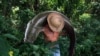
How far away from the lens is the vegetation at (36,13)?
104 inches

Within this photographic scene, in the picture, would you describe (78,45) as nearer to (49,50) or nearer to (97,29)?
(97,29)

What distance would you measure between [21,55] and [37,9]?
5.32 metres

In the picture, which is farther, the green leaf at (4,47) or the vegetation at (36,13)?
the vegetation at (36,13)

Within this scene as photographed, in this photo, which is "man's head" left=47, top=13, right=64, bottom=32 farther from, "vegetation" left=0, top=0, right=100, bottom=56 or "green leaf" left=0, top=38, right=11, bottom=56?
"green leaf" left=0, top=38, right=11, bottom=56

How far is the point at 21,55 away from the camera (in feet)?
8.24

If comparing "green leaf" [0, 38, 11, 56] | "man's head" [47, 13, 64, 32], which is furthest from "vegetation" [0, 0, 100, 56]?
"man's head" [47, 13, 64, 32]

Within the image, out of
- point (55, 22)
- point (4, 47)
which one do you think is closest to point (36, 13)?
point (55, 22)

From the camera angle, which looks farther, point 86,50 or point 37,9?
point 37,9

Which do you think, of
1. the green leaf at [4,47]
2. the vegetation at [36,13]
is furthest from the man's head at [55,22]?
the green leaf at [4,47]

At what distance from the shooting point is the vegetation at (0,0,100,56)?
263 cm

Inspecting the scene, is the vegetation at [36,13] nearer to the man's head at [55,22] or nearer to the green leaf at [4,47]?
the green leaf at [4,47]

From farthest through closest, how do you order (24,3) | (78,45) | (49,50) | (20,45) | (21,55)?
(24,3) < (78,45) < (20,45) < (21,55) < (49,50)

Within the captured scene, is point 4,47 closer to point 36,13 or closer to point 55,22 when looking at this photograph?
point 55,22

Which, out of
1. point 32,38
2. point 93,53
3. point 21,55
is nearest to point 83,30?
point 93,53
